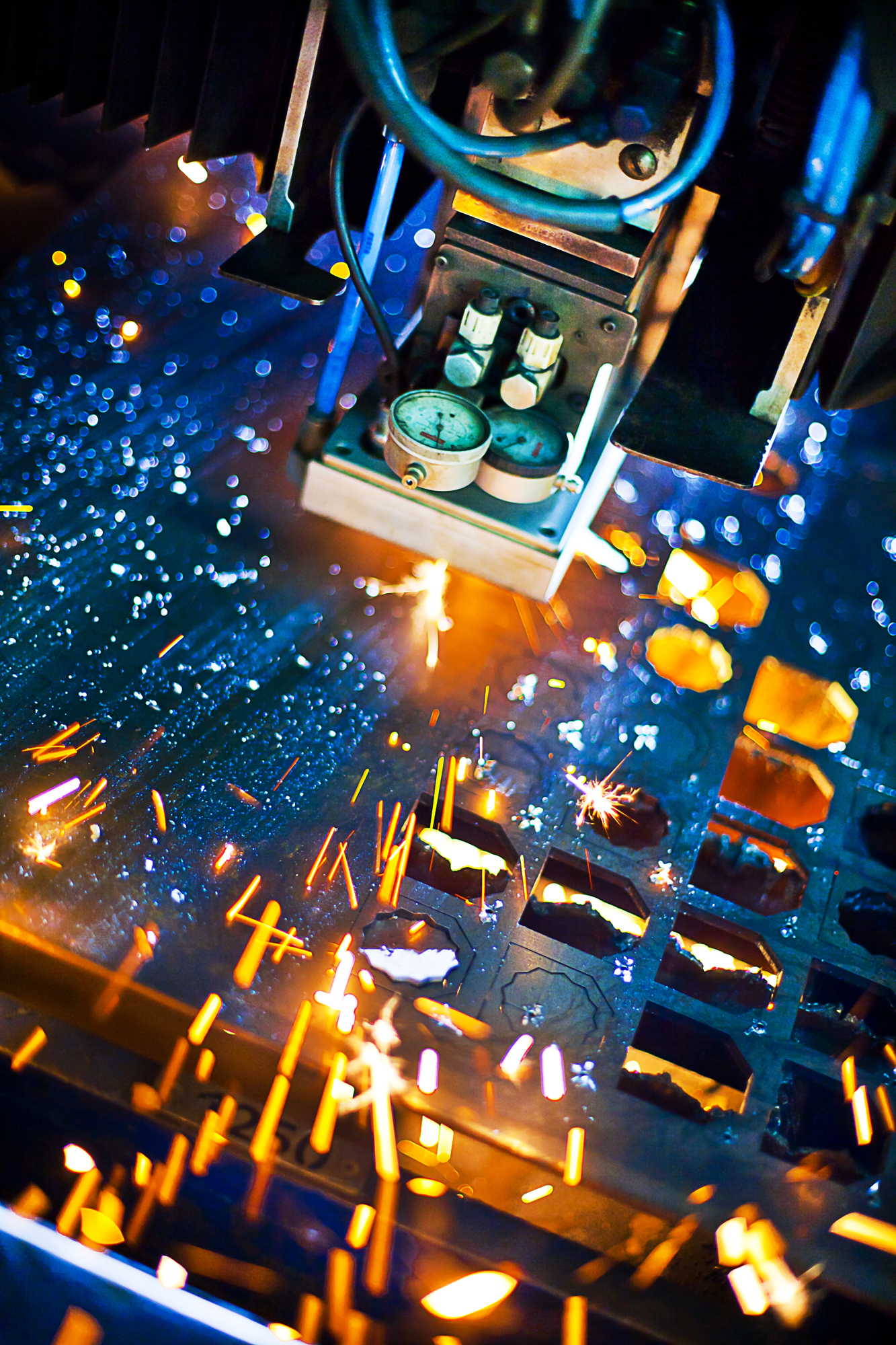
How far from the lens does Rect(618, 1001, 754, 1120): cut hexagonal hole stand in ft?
4.12

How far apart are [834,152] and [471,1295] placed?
1204 millimetres

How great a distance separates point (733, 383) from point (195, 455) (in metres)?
0.79

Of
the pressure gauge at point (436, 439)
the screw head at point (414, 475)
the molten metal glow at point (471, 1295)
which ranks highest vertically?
the pressure gauge at point (436, 439)

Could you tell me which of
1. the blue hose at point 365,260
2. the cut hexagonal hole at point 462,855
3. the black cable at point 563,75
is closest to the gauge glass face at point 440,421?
the blue hose at point 365,260

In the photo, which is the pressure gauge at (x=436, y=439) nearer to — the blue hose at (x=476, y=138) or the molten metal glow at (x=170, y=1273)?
the blue hose at (x=476, y=138)

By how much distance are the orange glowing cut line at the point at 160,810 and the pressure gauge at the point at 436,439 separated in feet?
1.56

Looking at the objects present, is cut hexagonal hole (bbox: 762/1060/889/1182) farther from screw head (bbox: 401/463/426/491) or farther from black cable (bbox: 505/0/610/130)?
black cable (bbox: 505/0/610/130)

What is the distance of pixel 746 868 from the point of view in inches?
59.9

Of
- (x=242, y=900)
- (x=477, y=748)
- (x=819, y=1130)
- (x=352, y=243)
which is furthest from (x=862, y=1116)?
(x=352, y=243)

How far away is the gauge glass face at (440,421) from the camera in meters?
1.38

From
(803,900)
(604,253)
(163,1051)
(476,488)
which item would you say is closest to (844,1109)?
(803,900)

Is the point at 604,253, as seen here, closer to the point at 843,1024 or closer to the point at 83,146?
the point at 843,1024

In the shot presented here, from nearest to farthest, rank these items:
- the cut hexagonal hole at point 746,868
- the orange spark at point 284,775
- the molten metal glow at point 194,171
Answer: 1. the orange spark at point 284,775
2. the cut hexagonal hole at point 746,868
3. the molten metal glow at point 194,171

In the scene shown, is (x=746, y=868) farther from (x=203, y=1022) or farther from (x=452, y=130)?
(x=452, y=130)
